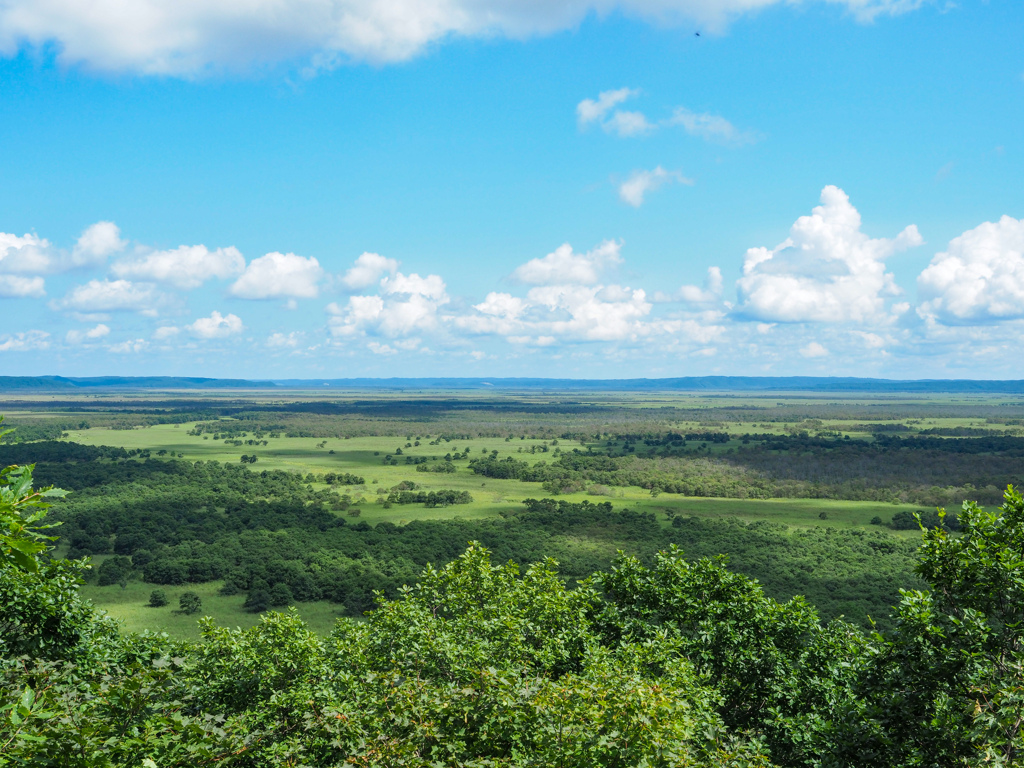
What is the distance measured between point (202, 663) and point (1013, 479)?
13803 cm

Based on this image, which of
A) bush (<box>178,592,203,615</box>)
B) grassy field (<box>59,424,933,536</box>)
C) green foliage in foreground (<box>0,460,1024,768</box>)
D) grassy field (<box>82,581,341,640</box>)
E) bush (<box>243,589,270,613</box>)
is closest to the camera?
green foliage in foreground (<box>0,460,1024,768</box>)

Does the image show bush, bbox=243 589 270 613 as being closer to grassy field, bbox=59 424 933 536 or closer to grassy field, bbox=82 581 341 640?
grassy field, bbox=82 581 341 640

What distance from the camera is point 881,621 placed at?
163 feet

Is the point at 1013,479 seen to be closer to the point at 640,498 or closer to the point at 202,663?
the point at 640,498

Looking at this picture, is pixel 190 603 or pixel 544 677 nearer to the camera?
pixel 544 677

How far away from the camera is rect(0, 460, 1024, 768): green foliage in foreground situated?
1105 centimetres

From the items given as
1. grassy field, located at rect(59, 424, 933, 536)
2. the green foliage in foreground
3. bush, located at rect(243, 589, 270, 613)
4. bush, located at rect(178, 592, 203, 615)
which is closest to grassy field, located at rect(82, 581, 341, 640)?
bush, located at rect(178, 592, 203, 615)

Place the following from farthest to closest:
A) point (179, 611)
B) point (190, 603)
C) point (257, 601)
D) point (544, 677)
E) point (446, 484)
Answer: point (446, 484), point (257, 601), point (190, 603), point (179, 611), point (544, 677)

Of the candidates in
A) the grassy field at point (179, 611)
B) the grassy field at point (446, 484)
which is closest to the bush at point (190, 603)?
the grassy field at point (179, 611)

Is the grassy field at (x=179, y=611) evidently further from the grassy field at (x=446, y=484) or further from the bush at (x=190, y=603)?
the grassy field at (x=446, y=484)

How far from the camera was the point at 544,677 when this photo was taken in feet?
54.4

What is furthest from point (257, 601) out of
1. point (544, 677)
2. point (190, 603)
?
point (544, 677)

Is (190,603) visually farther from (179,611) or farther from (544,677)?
(544,677)

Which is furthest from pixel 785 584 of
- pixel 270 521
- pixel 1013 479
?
pixel 1013 479
